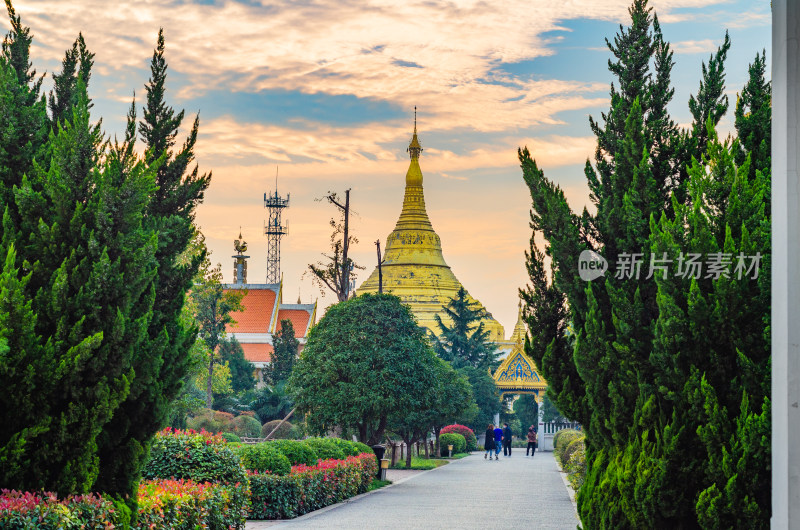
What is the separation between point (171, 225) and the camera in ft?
30.9

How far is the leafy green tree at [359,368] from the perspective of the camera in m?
22.2

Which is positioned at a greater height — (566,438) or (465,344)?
(465,344)

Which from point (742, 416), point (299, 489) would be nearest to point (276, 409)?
point (299, 489)

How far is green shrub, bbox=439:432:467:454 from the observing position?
37.6 meters

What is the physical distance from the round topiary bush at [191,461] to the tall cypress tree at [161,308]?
275 centimetres

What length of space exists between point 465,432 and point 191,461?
3217 centimetres

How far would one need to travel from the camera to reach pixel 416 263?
2586 inches

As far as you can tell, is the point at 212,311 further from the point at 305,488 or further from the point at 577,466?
the point at 305,488

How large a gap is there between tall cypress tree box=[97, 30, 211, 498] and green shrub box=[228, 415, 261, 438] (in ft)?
78.4

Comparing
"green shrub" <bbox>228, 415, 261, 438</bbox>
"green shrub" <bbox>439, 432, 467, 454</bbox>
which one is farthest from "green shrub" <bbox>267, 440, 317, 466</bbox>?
"green shrub" <bbox>439, 432, 467, 454</bbox>

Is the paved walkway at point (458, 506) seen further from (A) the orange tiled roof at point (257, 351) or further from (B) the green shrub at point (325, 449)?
(A) the orange tiled roof at point (257, 351)

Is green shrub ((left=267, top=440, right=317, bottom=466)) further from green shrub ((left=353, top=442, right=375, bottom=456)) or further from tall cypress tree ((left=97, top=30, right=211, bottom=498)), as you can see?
tall cypress tree ((left=97, top=30, right=211, bottom=498))

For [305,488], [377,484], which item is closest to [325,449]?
[305,488]

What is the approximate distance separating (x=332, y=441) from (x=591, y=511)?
10.3m
